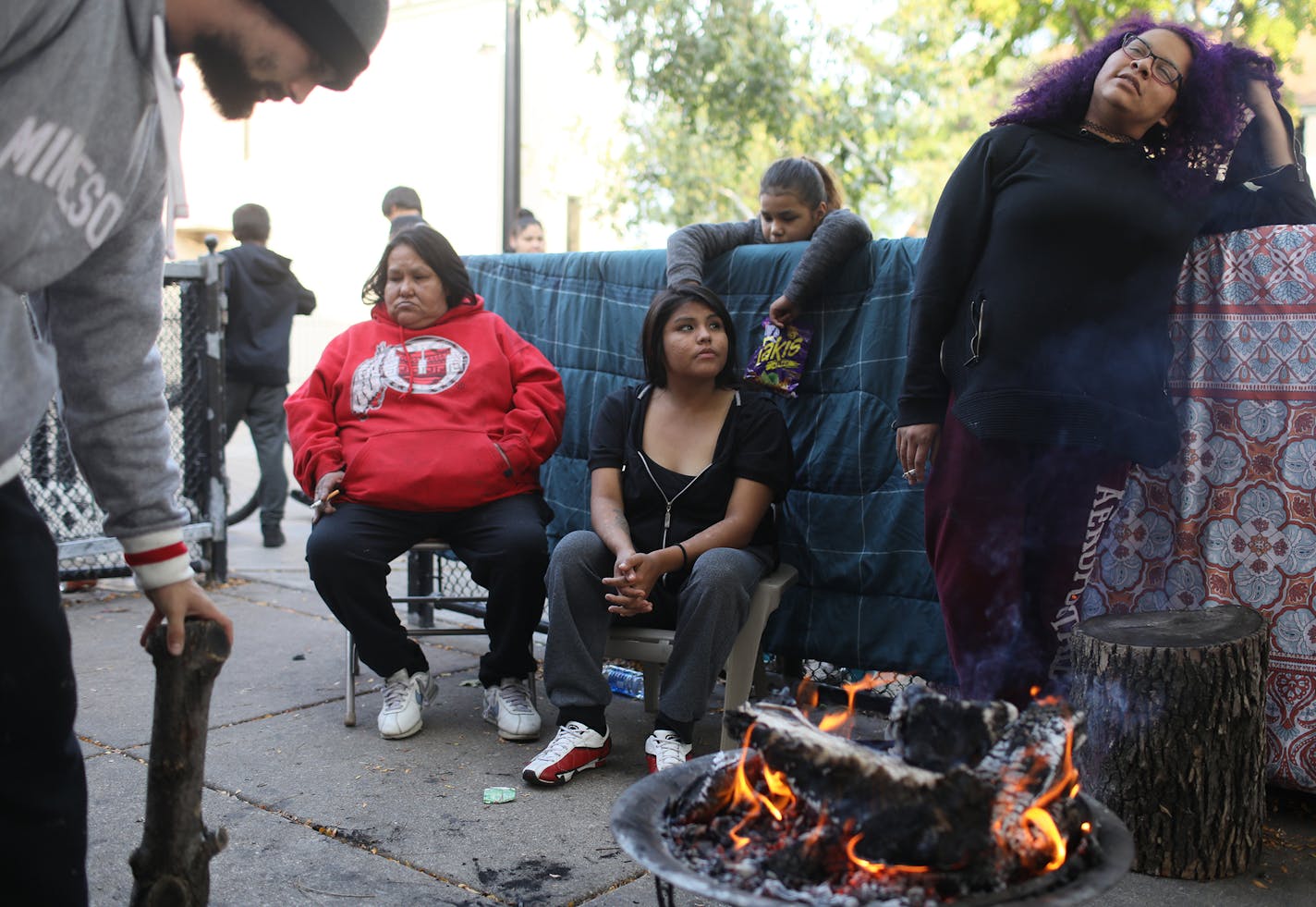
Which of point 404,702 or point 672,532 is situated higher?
point 672,532

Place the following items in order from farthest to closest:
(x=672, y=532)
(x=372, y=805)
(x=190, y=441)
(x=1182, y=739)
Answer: (x=190, y=441)
(x=672, y=532)
(x=372, y=805)
(x=1182, y=739)

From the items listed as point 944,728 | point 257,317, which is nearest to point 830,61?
point 257,317

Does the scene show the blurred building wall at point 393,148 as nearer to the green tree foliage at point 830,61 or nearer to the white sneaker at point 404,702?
the green tree foliage at point 830,61

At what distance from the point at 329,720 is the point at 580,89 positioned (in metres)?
20.3

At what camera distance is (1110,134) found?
323 centimetres

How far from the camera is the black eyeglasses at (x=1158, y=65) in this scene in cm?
313

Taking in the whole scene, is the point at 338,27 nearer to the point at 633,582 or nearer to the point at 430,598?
the point at 633,582

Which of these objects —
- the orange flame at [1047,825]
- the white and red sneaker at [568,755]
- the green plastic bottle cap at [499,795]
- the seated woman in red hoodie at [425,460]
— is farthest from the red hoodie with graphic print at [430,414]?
the orange flame at [1047,825]

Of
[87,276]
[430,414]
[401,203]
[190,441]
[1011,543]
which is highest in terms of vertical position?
[401,203]

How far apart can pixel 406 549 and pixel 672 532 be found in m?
1.04

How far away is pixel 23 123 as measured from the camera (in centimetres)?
149

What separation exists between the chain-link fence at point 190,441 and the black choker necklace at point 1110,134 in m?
4.71

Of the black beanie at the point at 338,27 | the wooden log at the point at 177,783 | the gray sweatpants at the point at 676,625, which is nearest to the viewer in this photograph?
the black beanie at the point at 338,27

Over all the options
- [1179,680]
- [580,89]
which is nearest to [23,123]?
[1179,680]
